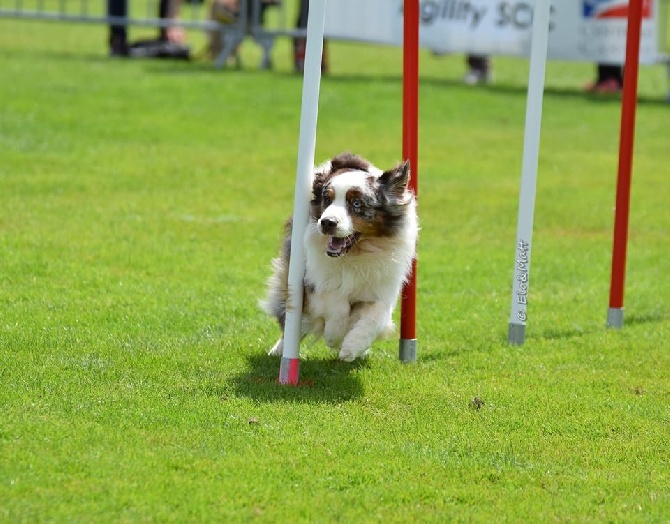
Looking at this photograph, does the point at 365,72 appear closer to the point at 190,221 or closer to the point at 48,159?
the point at 48,159

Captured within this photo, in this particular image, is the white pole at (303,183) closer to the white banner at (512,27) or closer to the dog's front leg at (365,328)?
the dog's front leg at (365,328)

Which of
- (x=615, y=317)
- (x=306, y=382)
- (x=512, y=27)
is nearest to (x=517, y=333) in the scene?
(x=615, y=317)

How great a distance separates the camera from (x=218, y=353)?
24.7 ft

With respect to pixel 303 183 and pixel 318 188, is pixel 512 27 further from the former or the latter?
pixel 303 183

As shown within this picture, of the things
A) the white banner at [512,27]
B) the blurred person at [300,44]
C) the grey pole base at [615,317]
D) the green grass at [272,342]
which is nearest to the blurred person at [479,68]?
the white banner at [512,27]

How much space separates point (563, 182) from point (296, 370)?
8.63 metres

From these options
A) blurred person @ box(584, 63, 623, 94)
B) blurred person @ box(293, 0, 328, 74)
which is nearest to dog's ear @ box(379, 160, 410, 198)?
blurred person @ box(293, 0, 328, 74)

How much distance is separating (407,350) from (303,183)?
1.41 metres

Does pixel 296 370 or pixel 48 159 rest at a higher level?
pixel 48 159

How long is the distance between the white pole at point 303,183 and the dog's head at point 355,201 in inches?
5.2

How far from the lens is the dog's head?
22.2 ft

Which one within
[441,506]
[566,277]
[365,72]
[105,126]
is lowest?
[441,506]

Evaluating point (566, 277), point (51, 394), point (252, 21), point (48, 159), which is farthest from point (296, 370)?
point (252, 21)

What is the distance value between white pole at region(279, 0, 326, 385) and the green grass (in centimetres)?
21
